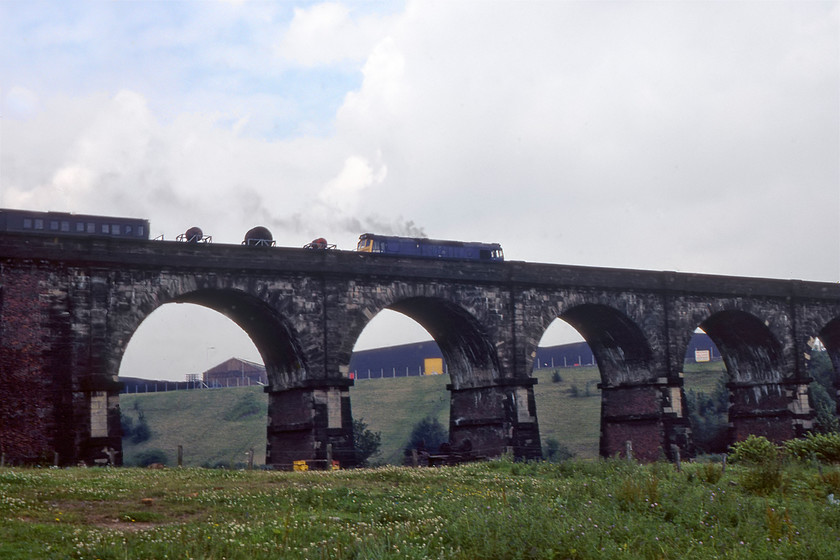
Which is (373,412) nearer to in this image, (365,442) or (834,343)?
(365,442)

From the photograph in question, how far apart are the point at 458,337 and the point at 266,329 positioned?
298 inches

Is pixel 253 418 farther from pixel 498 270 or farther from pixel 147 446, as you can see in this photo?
pixel 498 270

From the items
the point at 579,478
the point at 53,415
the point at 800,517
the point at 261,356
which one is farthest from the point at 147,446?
the point at 800,517

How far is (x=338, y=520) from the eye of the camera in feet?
43.9

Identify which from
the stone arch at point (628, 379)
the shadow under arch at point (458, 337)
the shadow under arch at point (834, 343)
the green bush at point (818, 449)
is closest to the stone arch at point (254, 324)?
the shadow under arch at point (458, 337)

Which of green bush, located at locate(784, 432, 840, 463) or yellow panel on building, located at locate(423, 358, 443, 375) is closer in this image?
green bush, located at locate(784, 432, 840, 463)

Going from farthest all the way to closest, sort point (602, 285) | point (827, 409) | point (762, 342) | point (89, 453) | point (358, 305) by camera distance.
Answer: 1. point (827, 409)
2. point (762, 342)
3. point (602, 285)
4. point (358, 305)
5. point (89, 453)

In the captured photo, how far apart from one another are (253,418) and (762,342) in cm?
3887

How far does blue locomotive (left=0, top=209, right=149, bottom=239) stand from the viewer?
32.4 meters

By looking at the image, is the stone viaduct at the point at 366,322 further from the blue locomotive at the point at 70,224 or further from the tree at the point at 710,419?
the tree at the point at 710,419

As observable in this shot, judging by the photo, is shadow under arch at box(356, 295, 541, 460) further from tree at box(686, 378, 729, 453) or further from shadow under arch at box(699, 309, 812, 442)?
tree at box(686, 378, 729, 453)

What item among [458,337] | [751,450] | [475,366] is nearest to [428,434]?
[475,366]

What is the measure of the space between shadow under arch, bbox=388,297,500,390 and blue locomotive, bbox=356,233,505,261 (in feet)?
6.68

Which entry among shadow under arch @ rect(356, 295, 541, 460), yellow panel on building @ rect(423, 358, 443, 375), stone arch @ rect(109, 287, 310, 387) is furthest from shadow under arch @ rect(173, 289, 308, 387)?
yellow panel on building @ rect(423, 358, 443, 375)
